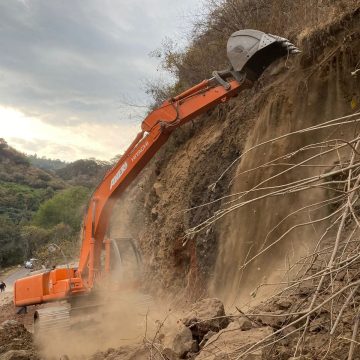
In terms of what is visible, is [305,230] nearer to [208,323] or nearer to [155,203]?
[208,323]

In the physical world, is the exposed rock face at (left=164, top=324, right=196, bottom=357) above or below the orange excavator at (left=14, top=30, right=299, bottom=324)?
below

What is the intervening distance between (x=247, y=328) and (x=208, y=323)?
87 centimetres

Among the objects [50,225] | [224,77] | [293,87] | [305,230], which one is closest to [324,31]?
[293,87]

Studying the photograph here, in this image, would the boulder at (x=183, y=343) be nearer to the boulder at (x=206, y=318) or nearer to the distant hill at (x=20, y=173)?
the boulder at (x=206, y=318)

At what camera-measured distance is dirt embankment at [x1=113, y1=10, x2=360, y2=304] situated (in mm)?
7367

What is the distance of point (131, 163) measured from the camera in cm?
886

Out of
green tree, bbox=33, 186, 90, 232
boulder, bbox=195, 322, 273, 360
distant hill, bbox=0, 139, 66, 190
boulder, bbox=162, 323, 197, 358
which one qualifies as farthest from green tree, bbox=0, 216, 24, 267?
boulder, bbox=195, 322, 273, 360

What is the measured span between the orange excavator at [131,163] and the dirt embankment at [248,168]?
3.06 ft

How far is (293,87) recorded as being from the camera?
8062 mm

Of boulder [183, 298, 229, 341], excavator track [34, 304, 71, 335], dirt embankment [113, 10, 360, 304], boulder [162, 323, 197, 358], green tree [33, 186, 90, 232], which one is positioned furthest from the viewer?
green tree [33, 186, 90, 232]

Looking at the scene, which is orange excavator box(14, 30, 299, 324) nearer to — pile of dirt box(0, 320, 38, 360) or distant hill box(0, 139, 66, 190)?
pile of dirt box(0, 320, 38, 360)

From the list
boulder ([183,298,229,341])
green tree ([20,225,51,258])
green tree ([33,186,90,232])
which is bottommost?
boulder ([183,298,229,341])

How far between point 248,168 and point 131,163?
7.22 feet

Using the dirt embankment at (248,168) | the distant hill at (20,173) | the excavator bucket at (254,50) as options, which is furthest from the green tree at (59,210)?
the excavator bucket at (254,50)
